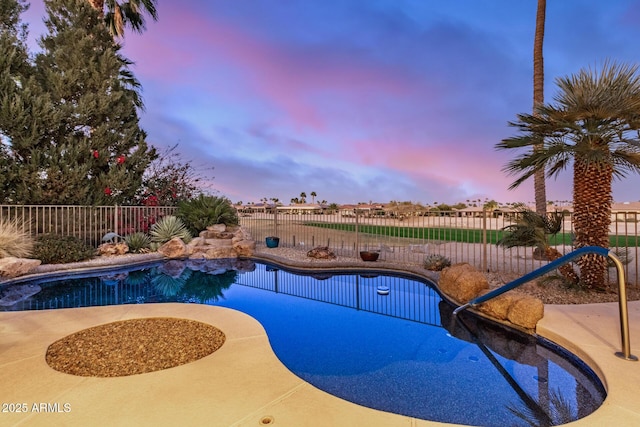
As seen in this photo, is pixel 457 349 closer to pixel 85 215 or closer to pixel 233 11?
pixel 233 11

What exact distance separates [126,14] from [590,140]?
18395mm

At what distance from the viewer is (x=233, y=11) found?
33.6ft

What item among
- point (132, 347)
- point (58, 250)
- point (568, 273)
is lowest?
point (132, 347)

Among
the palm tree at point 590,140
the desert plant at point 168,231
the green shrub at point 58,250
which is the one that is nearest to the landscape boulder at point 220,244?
the desert plant at point 168,231

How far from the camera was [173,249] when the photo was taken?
11023mm

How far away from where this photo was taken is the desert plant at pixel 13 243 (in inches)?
316

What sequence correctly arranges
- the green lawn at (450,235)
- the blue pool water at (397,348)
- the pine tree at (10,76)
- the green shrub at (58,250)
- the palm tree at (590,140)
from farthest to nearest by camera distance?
the green lawn at (450,235) → the pine tree at (10,76) → the green shrub at (58,250) → the palm tree at (590,140) → the blue pool water at (397,348)

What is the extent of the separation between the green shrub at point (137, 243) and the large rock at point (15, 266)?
317 centimetres

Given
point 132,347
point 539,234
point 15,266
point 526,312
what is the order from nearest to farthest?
point 132,347, point 526,312, point 539,234, point 15,266

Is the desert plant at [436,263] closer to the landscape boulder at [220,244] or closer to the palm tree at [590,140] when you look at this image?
the palm tree at [590,140]

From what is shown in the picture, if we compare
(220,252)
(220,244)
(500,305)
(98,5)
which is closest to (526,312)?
(500,305)

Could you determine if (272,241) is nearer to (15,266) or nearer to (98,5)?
(15,266)

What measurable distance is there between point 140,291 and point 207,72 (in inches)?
349

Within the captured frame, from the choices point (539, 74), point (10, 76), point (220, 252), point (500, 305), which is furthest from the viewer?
point (220, 252)
